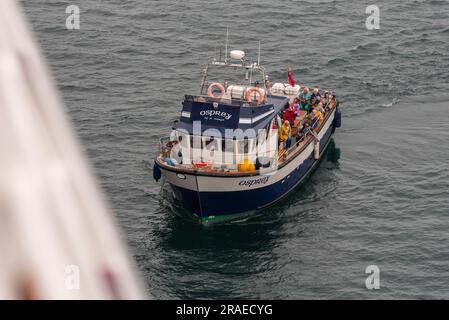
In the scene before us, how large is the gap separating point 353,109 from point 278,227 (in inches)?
701

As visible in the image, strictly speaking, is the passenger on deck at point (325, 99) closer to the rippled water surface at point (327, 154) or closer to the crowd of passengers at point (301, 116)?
the crowd of passengers at point (301, 116)

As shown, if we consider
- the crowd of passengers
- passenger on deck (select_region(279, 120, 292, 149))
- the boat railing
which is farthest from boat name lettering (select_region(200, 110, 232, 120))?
passenger on deck (select_region(279, 120, 292, 149))

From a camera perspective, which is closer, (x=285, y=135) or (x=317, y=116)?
(x=285, y=135)

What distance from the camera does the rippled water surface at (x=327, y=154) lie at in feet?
112

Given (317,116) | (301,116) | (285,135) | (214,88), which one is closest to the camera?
(285,135)

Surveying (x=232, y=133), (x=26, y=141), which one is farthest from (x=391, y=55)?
(x=26, y=141)

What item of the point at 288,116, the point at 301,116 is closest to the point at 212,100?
the point at 288,116

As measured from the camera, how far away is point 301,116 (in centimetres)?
4588

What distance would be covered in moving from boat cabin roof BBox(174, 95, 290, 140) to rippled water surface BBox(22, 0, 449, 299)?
468 cm

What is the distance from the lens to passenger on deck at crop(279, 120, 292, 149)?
1617 inches

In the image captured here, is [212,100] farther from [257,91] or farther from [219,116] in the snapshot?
[257,91]

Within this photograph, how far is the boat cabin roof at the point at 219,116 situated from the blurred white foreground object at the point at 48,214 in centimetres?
3646

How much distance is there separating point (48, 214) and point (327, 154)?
47093 mm

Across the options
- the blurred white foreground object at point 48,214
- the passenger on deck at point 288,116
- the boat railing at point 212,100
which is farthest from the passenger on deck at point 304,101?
the blurred white foreground object at point 48,214
